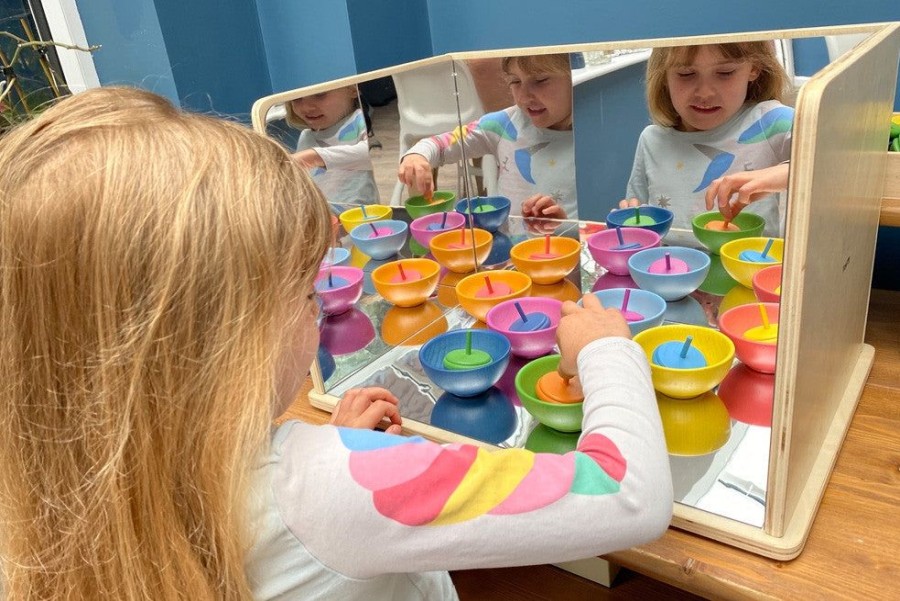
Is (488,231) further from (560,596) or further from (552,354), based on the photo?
(560,596)

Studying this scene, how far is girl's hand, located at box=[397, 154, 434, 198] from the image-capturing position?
1.04 metres

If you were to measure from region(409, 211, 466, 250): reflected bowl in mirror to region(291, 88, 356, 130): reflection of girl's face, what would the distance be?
24 cm

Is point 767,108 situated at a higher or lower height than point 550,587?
higher

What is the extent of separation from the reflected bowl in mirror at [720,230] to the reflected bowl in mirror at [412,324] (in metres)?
0.36

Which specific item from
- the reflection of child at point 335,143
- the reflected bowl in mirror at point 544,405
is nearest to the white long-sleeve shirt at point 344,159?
the reflection of child at point 335,143

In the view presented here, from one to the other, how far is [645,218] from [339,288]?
441 millimetres

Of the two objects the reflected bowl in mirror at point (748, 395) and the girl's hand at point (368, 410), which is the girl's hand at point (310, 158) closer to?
the girl's hand at point (368, 410)

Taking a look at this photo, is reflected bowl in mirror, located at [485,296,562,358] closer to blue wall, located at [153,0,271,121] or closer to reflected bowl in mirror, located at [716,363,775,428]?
reflected bowl in mirror, located at [716,363,775,428]

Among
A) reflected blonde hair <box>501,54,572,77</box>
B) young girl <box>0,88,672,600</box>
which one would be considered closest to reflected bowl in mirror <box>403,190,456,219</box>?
reflected blonde hair <box>501,54,572,77</box>

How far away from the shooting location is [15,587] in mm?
533

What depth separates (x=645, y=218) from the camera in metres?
0.96

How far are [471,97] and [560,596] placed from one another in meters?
0.75

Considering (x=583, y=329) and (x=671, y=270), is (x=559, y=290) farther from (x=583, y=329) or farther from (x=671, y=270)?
(x=583, y=329)

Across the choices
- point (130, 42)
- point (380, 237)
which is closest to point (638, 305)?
point (380, 237)
